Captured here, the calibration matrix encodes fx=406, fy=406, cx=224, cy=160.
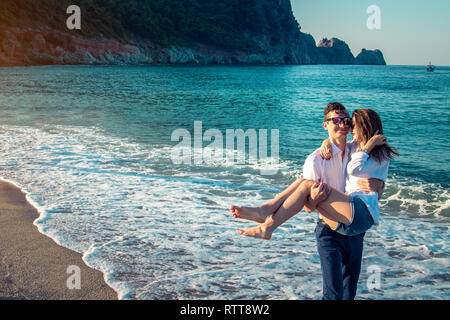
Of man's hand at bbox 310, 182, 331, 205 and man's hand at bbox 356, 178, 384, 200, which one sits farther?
man's hand at bbox 356, 178, 384, 200

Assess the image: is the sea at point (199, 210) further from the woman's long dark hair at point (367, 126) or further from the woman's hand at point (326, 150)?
the woman's long dark hair at point (367, 126)

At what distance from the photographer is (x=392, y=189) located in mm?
8484

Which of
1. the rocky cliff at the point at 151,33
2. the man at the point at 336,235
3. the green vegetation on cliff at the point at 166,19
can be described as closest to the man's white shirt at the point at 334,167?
the man at the point at 336,235

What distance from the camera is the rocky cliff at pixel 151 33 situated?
7469cm

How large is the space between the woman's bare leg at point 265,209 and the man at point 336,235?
0.19 m

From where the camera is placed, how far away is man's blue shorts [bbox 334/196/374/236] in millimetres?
2875

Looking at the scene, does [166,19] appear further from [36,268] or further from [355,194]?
[355,194]

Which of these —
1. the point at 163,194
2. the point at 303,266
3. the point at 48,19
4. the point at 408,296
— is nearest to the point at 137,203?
the point at 163,194

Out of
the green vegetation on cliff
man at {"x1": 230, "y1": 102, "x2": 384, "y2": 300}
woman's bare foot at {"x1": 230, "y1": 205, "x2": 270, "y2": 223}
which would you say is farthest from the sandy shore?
the green vegetation on cliff

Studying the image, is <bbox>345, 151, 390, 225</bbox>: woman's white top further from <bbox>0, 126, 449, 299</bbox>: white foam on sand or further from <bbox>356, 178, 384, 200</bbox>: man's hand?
<bbox>0, 126, 449, 299</bbox>: white foam on sand

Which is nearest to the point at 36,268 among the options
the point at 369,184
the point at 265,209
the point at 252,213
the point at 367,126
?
the point at 252,213

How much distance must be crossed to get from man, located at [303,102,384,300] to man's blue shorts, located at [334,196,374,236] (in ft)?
0.37

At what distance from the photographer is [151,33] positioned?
116 meters
